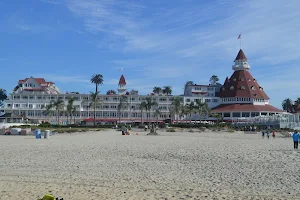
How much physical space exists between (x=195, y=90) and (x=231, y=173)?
325ft

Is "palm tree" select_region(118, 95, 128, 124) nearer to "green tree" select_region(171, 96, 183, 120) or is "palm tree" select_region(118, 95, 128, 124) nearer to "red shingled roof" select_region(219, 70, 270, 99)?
"green tree" select_region(171, 96, 183, 120)

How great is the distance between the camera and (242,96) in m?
103

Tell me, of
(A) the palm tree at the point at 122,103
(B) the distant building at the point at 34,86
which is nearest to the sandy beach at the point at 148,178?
(A) the palm tree at the point at 122,103

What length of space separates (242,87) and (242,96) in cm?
371

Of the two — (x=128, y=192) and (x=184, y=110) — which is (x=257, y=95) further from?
(x=128, y=192)

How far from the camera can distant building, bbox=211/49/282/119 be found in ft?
319

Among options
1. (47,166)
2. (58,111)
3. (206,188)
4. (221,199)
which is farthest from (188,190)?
(58,111)

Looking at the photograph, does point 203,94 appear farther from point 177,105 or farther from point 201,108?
point 177,105

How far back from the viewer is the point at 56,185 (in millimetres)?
11086

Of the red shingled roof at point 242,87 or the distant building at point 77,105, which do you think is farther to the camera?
the red shingled roof at point 242,87

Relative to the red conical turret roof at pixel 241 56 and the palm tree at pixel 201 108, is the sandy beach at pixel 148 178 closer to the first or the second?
the palm tree at pixel 201 108

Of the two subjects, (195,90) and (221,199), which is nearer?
(221,199)

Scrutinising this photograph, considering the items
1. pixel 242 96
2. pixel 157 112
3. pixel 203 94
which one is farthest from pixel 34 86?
pixel 242 96

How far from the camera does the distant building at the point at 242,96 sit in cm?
9725
